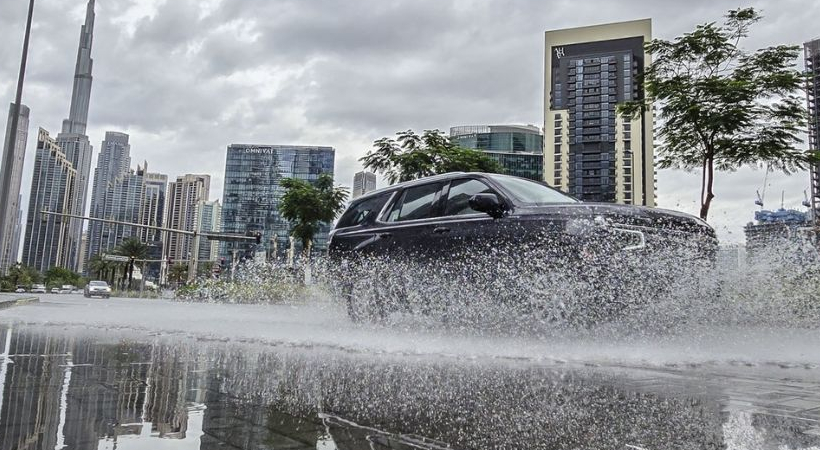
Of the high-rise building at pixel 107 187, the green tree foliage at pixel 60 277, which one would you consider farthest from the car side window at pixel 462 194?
the green tree foliage at pixel 60 277

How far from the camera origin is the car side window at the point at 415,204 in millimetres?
6965

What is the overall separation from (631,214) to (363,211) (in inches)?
155

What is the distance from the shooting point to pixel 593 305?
5.14 m

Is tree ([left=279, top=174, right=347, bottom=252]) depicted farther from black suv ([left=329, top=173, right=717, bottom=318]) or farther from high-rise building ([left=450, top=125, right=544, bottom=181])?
high-rise building ([left=450, top=125, right=544, bottom=181])

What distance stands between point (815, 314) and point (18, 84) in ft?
67.5

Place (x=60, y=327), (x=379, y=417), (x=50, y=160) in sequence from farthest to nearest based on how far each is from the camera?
(x=50, y=160) < (x=60, y=327) < (x=379, y=417)

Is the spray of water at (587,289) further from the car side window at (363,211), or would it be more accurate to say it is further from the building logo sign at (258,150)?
the building logo sign at (258,150)

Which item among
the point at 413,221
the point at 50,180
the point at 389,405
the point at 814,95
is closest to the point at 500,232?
the point at 413,221

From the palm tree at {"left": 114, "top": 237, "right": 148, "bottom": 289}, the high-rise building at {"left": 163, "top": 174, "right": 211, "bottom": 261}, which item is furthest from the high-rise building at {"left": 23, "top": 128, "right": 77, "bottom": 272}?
the high-rise building at {"left": 163, "top": 174, "right": 211, "bottom": 261}

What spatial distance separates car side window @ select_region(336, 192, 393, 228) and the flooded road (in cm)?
251

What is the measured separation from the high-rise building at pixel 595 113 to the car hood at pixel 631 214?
87.0m

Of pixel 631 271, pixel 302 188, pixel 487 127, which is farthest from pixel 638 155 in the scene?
pixel 631 271

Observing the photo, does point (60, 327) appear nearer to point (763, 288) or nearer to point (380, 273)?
point (380, 273)

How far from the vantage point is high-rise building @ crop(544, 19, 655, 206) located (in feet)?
307
